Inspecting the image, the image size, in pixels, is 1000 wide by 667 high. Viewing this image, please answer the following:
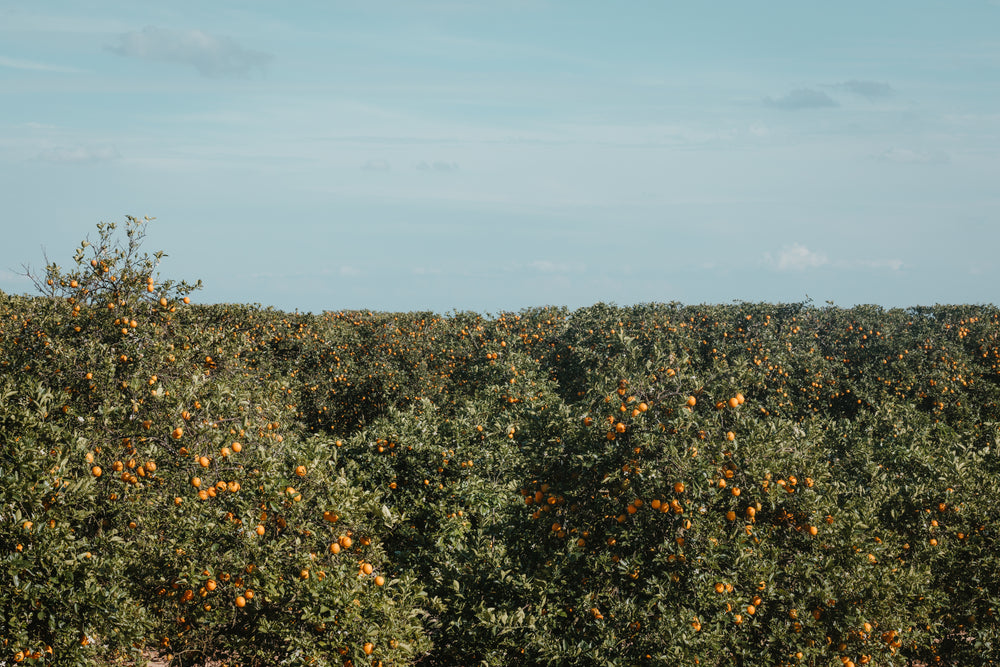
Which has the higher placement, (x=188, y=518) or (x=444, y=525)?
(x=188, y=518)

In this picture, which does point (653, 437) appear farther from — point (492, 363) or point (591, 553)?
point (492, 363)

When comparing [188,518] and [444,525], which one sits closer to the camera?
[188,518]

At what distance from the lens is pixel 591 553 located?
21.8 ft

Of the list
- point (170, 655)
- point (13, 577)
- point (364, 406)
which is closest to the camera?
point (13, 577)

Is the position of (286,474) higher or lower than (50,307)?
lower

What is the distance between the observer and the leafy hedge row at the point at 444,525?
19.0ft

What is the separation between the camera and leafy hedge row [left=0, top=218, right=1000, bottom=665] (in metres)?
5.80

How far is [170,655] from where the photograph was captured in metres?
8.38

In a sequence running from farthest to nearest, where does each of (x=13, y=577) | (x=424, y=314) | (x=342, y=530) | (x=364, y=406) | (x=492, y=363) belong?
(x=424, y=314), (x=364, y=406), (x=492, y=363), (x=342, y=530), (x=13, y=577)

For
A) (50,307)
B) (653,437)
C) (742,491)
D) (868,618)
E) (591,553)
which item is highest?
(50,307)

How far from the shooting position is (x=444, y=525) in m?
8.18

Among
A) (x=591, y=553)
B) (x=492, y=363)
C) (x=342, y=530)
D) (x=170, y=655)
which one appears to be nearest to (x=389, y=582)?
(x=342, y=530)

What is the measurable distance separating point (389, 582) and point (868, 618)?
4.19m

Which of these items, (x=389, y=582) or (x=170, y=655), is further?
(x=170, y=655)
